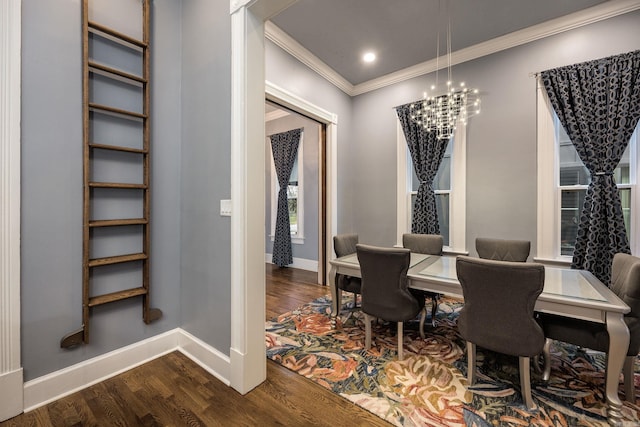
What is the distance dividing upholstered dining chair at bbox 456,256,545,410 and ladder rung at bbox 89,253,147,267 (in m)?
2.29

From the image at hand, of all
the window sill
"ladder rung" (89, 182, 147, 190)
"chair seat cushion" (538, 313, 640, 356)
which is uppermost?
"ladder rung" (89, 182, 147, 190)

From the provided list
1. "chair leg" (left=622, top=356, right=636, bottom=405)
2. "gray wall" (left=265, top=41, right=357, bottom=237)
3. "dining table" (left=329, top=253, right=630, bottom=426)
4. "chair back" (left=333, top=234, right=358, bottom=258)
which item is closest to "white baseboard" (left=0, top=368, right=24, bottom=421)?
"chair back" (left=333, top=234, right=358, bottom=258)

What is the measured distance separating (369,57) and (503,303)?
11.2ft

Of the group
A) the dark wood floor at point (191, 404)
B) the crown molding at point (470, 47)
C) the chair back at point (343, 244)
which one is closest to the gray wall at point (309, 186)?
the crown molding at point (470, 47)

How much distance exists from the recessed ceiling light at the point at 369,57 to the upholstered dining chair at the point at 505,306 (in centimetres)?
309

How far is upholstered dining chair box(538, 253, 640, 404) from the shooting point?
1.59 m

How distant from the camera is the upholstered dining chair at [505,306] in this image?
5.07 feet

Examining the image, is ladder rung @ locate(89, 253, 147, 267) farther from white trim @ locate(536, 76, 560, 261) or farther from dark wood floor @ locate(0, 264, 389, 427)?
white trim @ locate(536, 76, 560, 261)

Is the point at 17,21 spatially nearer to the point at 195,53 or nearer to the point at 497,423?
the point at 195,53

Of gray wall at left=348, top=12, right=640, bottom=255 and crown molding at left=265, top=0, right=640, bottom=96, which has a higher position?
crown molding at left=265, top=0, right=640, bottom=96

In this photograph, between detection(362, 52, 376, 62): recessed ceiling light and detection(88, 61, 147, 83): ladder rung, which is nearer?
detection(88, 61, 147, 83): ladder rung

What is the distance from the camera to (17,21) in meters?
1.54

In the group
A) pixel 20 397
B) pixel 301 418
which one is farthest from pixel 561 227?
pixel 20 397

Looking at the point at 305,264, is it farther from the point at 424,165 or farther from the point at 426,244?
the point at 424,165
